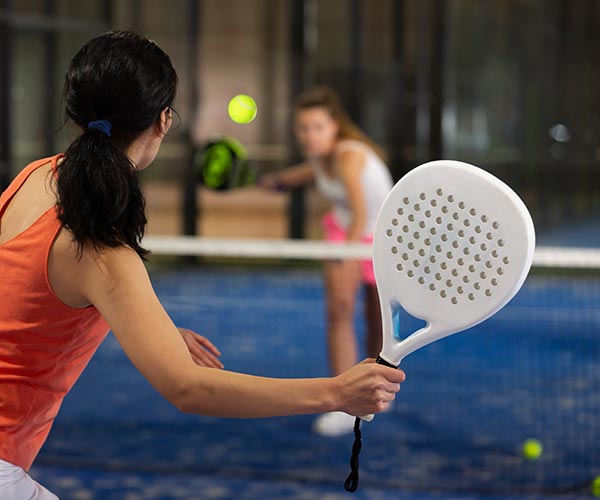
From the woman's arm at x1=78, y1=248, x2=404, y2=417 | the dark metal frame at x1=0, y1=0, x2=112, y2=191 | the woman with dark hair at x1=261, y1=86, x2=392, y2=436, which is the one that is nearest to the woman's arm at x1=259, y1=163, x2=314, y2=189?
the woman with dark hair at x1=261, y1=86, x2=392, y2=436

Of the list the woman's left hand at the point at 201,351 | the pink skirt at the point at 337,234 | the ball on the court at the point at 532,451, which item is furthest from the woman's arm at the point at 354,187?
the woman's left hand at the point at 201,351

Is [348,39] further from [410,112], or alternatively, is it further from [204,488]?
[204,488]

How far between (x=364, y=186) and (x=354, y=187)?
9 cm

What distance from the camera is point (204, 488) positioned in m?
4.08

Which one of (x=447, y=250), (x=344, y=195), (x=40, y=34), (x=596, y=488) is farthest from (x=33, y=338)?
(x=40, y=34)

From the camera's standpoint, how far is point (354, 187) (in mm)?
5035

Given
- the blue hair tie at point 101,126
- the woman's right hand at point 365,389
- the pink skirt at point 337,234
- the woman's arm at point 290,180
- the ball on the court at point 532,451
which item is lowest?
the ball on the court at point 532,451

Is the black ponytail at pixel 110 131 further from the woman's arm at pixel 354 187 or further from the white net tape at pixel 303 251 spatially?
the woman's arm at pixel 354 187

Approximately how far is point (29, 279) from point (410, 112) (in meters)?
9.63

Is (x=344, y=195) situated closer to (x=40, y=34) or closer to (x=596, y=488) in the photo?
(x=596, y=488)

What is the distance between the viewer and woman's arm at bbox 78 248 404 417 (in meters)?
1.69

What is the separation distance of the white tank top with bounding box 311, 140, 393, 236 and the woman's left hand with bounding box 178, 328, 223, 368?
3.03 m

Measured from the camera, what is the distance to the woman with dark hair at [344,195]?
16.7 ft

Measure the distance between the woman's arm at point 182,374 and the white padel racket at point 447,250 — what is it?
11cm
